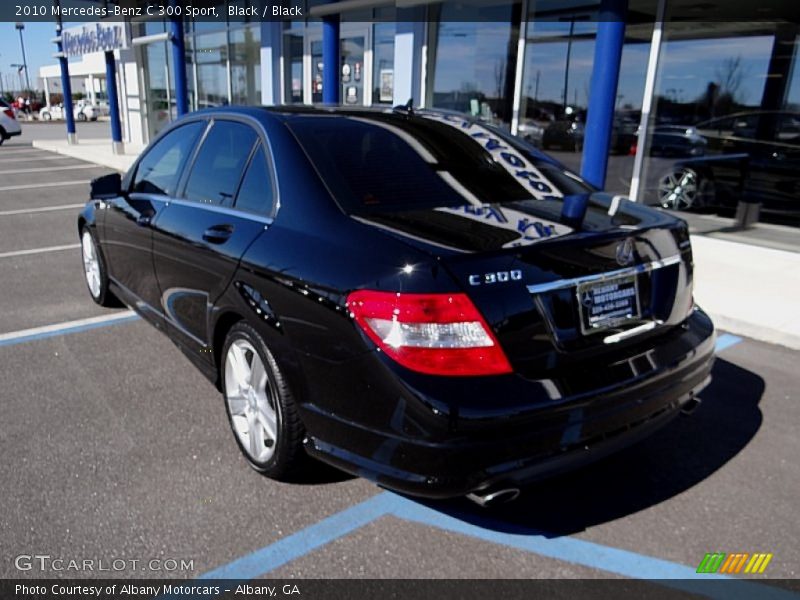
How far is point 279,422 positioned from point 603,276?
1430mm

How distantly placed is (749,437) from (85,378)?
3.89 meters

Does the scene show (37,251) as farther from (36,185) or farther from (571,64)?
(571,64)

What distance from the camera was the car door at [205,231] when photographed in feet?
9.86

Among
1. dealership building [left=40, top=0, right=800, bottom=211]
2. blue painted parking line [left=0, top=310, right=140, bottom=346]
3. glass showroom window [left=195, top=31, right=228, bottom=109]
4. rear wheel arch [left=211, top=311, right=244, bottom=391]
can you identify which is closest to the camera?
rear wheel arch [left=211, top=311, right=244, bottom=391]

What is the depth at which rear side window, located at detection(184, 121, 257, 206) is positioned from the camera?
3193 millimetres

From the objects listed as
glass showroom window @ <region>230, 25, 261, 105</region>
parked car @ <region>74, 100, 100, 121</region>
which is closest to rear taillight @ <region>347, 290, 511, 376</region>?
glass showroom window @ <region>230, 25, 261, 105</region>

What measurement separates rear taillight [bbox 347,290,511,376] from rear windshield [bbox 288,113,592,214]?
0.63 metres

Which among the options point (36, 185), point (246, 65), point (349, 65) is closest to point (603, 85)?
point (349, 65)

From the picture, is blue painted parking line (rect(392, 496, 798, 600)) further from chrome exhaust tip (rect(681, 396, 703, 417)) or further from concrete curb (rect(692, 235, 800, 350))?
concrete curb (rect(692, 235, 800, 350))

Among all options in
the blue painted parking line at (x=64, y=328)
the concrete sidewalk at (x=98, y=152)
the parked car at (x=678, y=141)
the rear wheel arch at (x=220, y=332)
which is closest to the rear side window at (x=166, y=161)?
the rear wheel arch at (x=220, y=332)

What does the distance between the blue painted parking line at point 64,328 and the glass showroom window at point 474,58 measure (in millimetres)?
7670

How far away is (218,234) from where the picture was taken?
3090 millimetres

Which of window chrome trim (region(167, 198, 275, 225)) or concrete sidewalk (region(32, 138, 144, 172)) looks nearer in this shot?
window chrome trim (region(167, 198, 275, 225))

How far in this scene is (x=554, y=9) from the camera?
9.89 m
